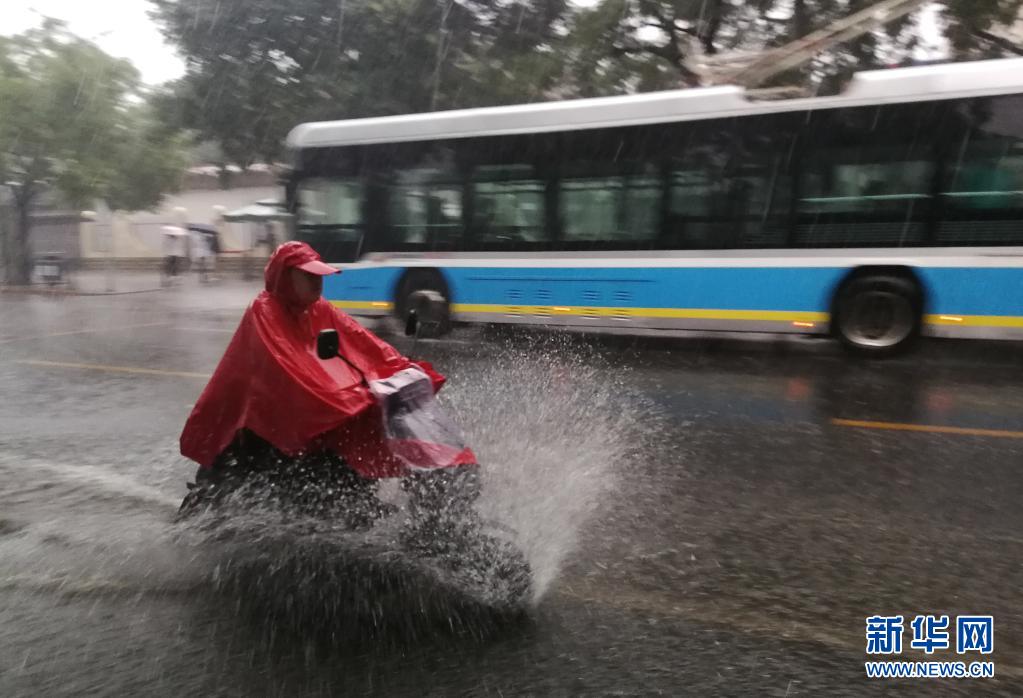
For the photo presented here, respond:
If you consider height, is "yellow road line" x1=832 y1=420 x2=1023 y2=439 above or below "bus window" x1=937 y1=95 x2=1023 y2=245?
below

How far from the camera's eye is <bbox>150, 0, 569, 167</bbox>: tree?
20.1 meters

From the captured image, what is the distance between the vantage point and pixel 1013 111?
345 inches

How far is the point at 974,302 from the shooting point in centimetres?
899

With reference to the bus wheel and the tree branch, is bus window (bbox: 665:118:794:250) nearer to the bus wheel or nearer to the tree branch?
the bus wheel

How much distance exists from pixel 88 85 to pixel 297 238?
15650 millimetres

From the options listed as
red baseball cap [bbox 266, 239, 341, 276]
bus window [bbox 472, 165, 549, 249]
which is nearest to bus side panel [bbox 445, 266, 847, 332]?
bus window [bbox 472, 165, 549, 249]

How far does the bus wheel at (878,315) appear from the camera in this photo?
9.40 metres

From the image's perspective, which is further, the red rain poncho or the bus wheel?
the bus wheel

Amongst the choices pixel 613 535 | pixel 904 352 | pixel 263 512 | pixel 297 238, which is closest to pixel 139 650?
pixel 263 512

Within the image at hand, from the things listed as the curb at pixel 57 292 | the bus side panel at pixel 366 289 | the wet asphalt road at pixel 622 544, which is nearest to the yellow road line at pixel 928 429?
the wet asphalt road at pixel 622 544

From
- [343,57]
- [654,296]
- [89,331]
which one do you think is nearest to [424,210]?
[654,296]

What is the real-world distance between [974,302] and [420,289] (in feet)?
23.6

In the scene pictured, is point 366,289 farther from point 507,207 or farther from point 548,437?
point 548,437

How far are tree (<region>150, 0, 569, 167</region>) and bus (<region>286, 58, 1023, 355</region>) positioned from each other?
7.77 metres
